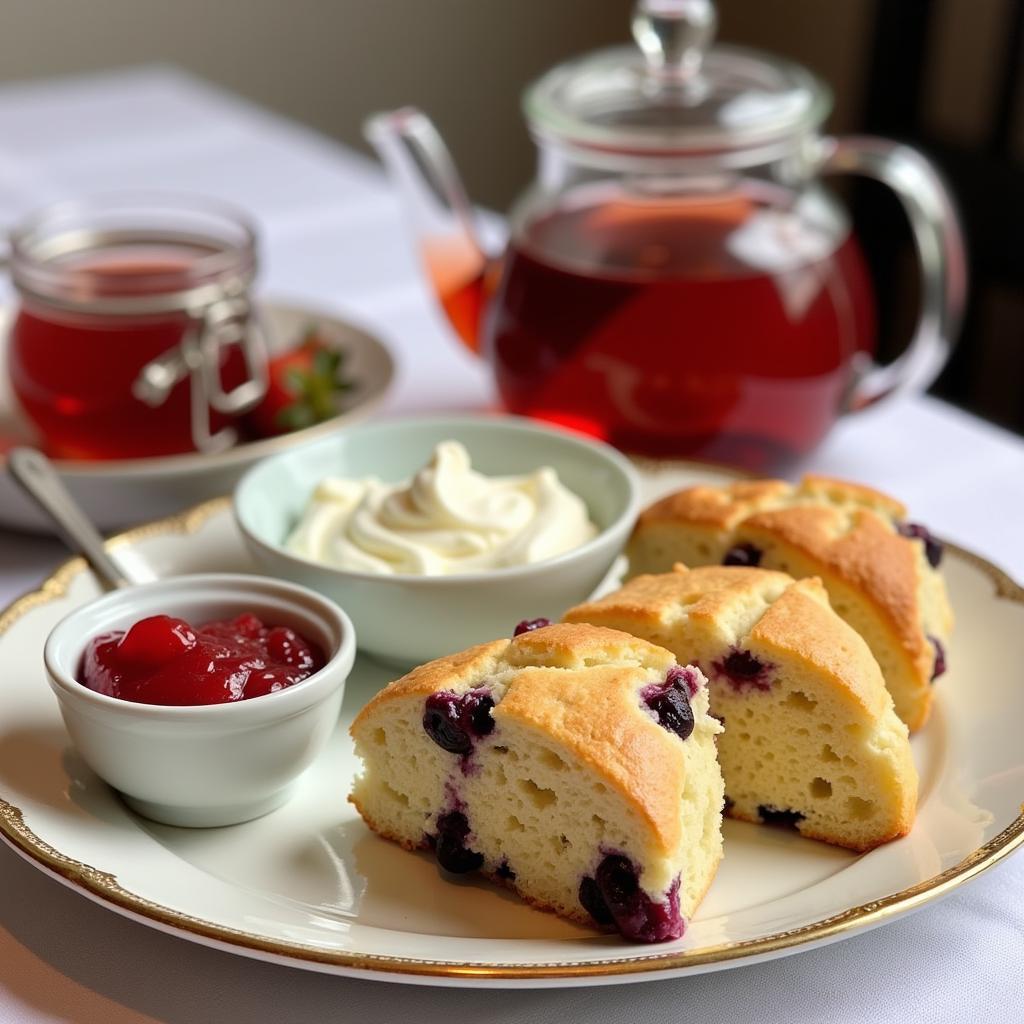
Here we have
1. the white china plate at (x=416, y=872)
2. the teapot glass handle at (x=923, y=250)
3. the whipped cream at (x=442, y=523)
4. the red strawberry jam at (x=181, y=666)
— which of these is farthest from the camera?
the teapot glass handle at (x=923, y=250)

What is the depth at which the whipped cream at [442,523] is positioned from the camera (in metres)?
1.42

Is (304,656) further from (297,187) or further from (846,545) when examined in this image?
(297,187)

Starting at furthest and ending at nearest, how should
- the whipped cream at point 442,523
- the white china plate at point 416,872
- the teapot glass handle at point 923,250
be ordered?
1. the teapot glass handle at point 923,250
2. the whipped cream at point 442,523
3. the white china plate at point 416,872

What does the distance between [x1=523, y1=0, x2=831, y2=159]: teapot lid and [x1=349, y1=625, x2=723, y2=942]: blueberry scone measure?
2.36 feet

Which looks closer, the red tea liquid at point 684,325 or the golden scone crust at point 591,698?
the golden scone crust at point 591,698

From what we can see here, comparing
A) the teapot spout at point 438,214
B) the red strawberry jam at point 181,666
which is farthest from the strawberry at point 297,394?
the red strawberry jam at point 181,666

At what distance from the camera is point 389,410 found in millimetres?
2057

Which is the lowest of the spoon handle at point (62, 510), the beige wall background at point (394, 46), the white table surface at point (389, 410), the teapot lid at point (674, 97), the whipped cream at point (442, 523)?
the beige wall background at point (394, 46)

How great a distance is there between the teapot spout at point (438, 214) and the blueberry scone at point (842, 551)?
0.54 m

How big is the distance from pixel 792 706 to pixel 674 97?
842 mm

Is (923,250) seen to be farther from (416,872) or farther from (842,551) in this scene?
(416,872)

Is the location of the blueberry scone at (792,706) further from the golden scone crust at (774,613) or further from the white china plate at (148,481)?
the white china plate at (148,481)

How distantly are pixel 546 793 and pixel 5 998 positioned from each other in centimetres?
41

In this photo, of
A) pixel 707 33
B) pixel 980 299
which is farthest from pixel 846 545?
pixel 980 299
